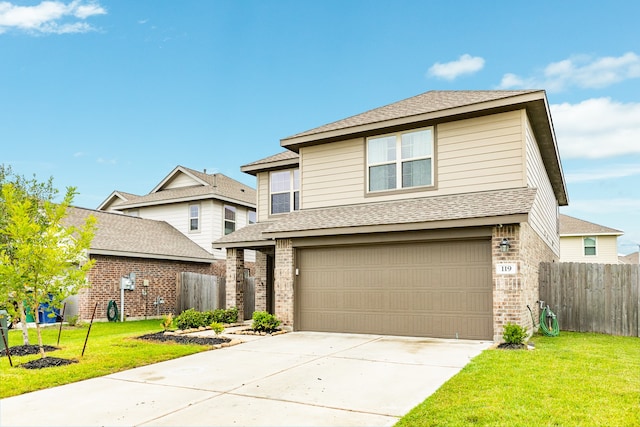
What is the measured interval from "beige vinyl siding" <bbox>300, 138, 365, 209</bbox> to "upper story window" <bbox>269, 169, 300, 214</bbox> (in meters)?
2.16

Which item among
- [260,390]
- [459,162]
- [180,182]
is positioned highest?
[180,182]

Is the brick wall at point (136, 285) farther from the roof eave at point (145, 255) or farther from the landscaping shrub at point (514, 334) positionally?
the landscaping shrub at point (514, 334)

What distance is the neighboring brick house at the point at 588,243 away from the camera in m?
33.8

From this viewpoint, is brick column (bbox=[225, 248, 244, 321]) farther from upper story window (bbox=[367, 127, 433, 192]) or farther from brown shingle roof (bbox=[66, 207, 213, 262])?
upper story window (bbox=[367, 127, 433, 192])

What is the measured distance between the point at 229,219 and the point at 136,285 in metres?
6.09

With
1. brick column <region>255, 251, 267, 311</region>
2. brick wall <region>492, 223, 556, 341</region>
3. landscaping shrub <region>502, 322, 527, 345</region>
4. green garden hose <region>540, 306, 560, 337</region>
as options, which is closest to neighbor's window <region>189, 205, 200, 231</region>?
brick column <region>255, 251, 267, 311</region>

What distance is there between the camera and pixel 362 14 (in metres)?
18.1

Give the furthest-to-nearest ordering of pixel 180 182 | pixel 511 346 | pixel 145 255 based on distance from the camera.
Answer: pixel 180 182 < pixel 145 255 < pixel 511 346

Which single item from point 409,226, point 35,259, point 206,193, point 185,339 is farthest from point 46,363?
point 206,193

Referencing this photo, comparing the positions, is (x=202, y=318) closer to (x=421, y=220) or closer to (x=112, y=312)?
(x=112, y=312)

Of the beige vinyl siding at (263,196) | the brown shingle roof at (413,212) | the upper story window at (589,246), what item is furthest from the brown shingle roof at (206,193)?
the upper story window at (589,246)

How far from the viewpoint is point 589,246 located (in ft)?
113

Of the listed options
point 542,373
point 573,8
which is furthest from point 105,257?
point 573,8

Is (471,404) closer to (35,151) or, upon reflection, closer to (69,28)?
(69,28)
